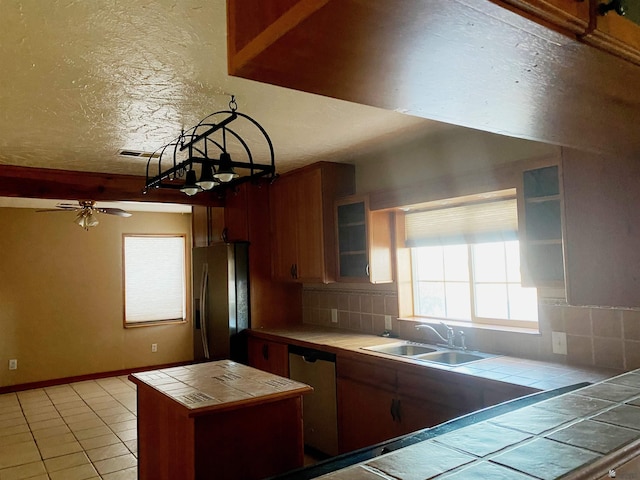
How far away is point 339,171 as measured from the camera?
4203 millimetres

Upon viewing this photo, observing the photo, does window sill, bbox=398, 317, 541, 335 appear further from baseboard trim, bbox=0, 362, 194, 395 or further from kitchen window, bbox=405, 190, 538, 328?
baseboard trim, bbox=0, 362, 194, 395

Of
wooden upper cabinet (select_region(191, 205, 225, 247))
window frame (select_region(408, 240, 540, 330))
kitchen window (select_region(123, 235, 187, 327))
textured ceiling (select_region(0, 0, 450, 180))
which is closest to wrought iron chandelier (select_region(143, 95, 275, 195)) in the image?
textured ceiling (select_region(0, 0, 450, 180))

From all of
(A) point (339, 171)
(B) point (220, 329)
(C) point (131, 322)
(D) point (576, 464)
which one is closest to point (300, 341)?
(B) point (220, 329)

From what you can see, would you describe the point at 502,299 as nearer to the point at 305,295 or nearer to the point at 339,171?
the point at 339,171

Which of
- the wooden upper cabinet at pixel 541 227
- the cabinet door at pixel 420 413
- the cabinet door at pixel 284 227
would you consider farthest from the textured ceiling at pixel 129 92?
the cabinet door at pixel 420 413

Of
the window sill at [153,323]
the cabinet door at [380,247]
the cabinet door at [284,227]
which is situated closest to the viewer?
the cabinet door at [380,247]

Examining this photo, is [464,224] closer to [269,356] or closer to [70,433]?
[269,356]

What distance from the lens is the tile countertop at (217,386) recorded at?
2.07 m

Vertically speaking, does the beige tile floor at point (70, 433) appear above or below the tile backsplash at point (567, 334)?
below

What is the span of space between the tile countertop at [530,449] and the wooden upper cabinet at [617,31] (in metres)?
0.63

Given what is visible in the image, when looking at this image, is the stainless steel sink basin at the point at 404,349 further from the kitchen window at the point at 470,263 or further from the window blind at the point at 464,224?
the window blind at the point at 464,224

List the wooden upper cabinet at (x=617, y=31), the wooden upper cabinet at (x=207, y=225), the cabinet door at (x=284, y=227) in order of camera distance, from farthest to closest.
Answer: the wooden upper cabinet at (x=207, y=225) → the cabinet door at (x=284, y=227) → the wooden upper cabinet at (x=617, y=31)

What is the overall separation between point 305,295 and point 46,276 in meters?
3.63

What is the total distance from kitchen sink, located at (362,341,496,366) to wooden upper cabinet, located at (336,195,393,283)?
0.54 metres
